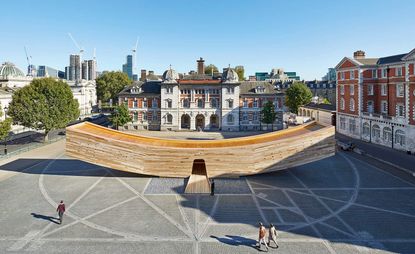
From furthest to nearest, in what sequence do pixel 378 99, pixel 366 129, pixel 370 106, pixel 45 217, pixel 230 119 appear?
pixel 230 119 < pixel 370 106 < pixel 366 129 < pixel 378 99 < pixel 45 217

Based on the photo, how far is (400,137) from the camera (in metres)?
43.2

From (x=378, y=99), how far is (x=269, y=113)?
19213 mm

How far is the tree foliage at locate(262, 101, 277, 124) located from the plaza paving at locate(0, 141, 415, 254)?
3012 centimetres

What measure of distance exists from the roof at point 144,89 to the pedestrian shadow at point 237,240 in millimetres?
52998

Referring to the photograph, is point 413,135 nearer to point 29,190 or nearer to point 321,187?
point 321,187

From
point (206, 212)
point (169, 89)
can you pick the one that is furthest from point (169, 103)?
point (206, 212)

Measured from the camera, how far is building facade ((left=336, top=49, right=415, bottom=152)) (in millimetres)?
42000

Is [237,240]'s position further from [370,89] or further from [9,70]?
[9,70]

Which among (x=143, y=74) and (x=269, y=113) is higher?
(x=143, y=74)

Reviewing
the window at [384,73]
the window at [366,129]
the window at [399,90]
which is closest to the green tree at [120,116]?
the window at [366,129]

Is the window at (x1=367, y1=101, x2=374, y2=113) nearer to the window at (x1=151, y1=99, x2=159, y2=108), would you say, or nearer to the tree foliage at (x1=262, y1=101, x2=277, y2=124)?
the tree foliage at (x1=262, y1=101, x2=277, y2=124)

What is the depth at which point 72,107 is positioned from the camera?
5259cm

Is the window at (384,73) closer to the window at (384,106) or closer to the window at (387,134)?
the window at (384,106)

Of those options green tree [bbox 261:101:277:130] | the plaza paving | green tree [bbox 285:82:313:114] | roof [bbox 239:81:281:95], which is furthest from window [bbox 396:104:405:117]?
green tree [bbox 285:82:313:114]
